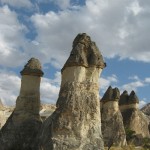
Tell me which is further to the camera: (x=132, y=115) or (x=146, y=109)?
(x=146, y=109)

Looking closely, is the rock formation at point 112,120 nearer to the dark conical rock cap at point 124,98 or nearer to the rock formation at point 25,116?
the dark conical rock cap at point 124,98

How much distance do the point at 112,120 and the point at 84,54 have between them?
10.1 m

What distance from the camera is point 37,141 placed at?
687 inches

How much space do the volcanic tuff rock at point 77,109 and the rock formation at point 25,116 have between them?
7.53ft

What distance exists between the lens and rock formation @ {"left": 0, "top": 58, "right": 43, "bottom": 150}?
19.4m

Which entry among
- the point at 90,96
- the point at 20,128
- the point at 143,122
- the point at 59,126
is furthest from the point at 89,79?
the point at 143,122

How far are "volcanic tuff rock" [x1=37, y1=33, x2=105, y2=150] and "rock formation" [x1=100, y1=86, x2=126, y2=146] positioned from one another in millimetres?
9073

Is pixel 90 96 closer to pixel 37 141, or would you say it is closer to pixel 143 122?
pixel 37 141

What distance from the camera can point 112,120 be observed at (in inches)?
1091

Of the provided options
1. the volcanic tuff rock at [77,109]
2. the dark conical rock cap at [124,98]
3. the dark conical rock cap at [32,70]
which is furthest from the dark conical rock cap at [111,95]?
the volcanic tuff rock at [77,109]

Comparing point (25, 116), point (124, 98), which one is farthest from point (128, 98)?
point (25, 116)

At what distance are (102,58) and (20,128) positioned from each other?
5.02 m

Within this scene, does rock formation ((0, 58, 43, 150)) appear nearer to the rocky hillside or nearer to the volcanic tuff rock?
the volcanic tuff rock

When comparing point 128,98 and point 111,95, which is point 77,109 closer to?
point 111,95
